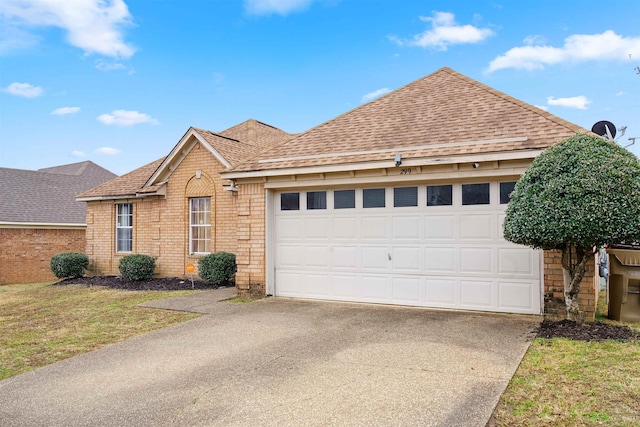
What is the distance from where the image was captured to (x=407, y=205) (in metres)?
8.95

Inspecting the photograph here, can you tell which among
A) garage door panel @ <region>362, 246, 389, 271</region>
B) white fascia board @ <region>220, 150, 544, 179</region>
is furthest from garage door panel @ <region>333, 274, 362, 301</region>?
white fascia board @ <region>220, 150, 544, 179</region>

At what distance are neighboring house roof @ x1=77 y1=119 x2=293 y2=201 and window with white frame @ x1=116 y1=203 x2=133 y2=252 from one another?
23.7 inches

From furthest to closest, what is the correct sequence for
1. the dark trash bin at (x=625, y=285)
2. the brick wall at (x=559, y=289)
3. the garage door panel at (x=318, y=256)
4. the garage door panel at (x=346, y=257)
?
1. the garage door panel at (x=318, y=256)
2. the garage door panel at (x=346, y=257)
3. the dark trash bin at (x=625, y=285)
4. the brick wall at (x=559, y=289)

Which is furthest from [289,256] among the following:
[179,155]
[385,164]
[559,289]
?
[179,155]

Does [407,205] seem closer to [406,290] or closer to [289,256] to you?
[406,290]

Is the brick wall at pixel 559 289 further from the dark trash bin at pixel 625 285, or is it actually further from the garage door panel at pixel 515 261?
the dark trash bin at pixel 625 285

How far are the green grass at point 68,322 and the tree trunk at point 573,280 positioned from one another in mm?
6751

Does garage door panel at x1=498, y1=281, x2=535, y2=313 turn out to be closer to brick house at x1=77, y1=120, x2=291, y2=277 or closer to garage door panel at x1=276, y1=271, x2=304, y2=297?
garage door panel at x1=276, y1=271, x2=304, y2=297

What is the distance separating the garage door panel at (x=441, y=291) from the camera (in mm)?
8492

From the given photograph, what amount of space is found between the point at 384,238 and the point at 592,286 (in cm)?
376

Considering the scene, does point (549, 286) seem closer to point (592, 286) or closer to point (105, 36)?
point (592, 286)

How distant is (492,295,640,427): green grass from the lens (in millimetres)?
3793

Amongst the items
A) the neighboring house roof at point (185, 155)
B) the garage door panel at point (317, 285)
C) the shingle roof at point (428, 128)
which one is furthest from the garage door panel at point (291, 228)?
the neighboring house roof at point (185, 155)

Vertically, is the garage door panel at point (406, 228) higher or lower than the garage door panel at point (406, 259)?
higher
